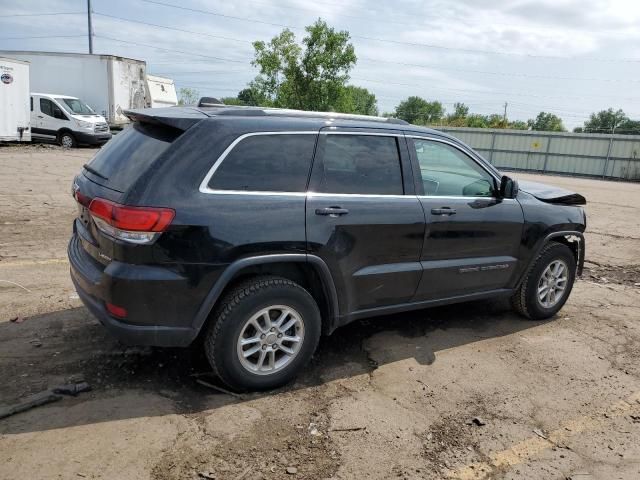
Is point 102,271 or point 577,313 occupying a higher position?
point 102,271

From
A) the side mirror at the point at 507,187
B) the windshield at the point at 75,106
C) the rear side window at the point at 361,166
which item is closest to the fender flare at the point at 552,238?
the side mirror at the point at 507,187

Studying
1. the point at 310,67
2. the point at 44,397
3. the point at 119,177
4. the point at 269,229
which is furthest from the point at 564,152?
the point at 44,397

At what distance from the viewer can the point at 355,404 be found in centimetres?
354

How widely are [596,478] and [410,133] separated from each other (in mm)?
2614

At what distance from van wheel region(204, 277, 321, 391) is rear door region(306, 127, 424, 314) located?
0.32m

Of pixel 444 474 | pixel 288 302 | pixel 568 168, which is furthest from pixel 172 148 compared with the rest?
pixel 568 168

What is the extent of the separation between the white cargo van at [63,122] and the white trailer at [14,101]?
115cm

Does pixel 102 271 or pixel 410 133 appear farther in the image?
pixel 410 133

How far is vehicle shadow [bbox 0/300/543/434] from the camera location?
3.30 m

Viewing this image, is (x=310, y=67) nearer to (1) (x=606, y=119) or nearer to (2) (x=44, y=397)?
(2) (x=44, y=397)

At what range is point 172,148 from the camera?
3.27m

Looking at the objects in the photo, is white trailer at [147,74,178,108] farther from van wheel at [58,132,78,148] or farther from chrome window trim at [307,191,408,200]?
chrome window trim at [307,191,408,200]

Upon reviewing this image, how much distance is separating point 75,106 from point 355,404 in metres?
21.6

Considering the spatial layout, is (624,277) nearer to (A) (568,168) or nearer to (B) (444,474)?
(B) (444,474)
